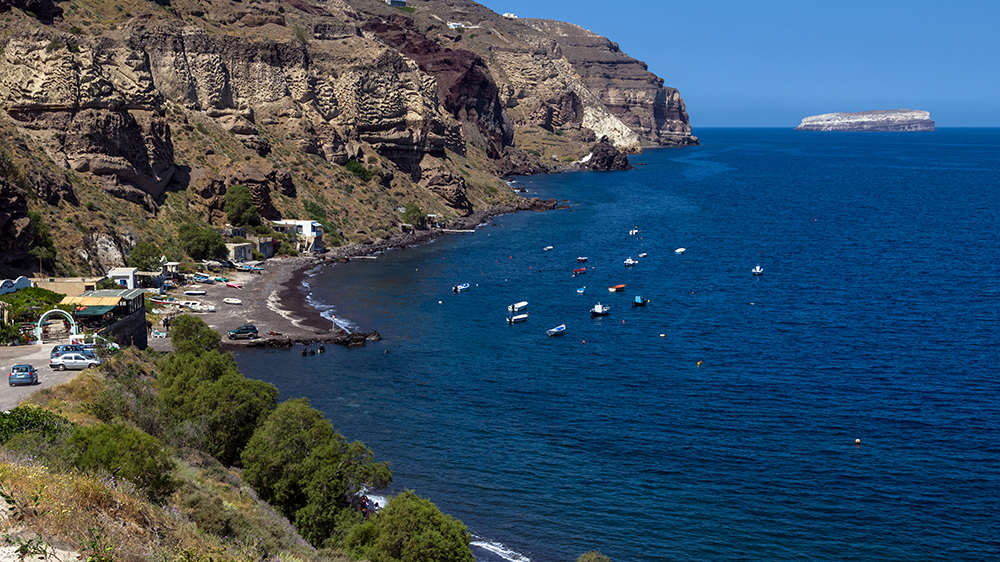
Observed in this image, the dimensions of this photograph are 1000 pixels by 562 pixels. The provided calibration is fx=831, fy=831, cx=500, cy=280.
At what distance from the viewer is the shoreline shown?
243ft

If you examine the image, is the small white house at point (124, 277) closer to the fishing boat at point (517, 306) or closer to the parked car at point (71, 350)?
the parked car at point (71, 350)

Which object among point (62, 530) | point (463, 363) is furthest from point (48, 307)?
point (62, 530)

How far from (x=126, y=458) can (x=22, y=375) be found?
1898 cm

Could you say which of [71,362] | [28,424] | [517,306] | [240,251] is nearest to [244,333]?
[517,306]

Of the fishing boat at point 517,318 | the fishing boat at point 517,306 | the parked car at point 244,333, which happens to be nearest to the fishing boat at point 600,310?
the fishing boat at point 517,306

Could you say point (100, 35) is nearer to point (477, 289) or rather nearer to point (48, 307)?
point (477, 289)

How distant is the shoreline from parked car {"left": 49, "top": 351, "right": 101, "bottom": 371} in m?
20.4

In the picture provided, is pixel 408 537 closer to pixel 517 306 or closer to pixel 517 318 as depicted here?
pixel 517 318

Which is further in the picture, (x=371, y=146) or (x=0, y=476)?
(x=371, y=146)

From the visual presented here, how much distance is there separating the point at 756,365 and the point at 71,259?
62.9 metres

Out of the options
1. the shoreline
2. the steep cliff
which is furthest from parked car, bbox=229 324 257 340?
the steep cliff

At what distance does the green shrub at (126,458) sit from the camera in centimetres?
2628

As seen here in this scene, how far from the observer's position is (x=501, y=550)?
40.6 m

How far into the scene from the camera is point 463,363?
70.1 meters
